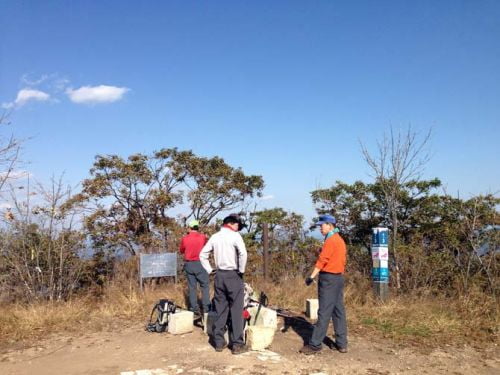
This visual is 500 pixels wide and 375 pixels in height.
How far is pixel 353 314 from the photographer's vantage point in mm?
7535

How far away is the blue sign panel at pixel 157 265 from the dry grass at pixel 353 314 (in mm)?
355

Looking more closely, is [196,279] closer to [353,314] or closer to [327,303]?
[353,314]

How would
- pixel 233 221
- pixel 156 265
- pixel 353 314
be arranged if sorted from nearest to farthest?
pixel 233 221 → pixel 353 314 → pixel 156 265

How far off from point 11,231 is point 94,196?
10.3 feet

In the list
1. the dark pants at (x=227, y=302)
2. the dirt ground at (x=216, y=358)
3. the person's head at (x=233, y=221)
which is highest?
the person's head at (x=233, y=221)

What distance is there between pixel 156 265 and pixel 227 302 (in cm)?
381

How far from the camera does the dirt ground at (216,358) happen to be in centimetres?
510

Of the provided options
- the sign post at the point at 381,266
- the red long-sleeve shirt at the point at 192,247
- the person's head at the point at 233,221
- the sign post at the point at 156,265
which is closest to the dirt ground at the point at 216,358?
the red long-sleeve shirt at the point at 192,247

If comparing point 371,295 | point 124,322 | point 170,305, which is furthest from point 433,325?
point 124,322

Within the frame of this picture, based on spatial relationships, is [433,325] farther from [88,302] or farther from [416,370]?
[88,302]

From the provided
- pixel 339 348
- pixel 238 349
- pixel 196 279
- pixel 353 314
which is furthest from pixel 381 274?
pixel 238 349

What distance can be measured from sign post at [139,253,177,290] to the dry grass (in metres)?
0.35

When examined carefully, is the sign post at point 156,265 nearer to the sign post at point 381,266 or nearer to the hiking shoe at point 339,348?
the sign post at point 381,266

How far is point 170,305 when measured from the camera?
269 inches
